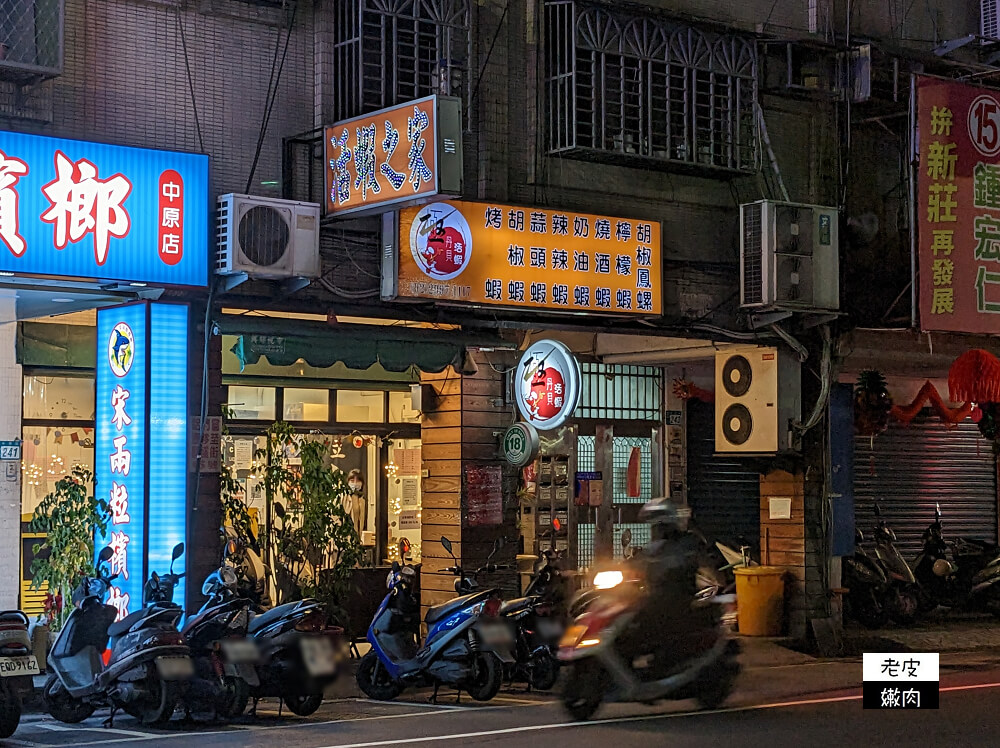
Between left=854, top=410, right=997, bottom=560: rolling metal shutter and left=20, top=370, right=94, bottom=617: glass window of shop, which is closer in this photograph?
left=20, top=370, right=94, bottom=617: glass window of shop

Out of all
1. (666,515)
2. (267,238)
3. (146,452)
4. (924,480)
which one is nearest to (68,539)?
(146,452)

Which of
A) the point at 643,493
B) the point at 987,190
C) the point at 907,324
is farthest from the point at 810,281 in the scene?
the point at 643,493

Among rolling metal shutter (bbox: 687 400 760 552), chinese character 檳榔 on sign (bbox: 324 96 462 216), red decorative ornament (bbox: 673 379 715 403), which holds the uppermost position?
chinese character 檳榔 on sign (bbox: 324 96 462 216)

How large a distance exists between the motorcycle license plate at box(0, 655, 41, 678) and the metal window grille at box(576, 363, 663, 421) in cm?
925

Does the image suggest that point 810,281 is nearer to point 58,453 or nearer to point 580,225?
point 580,225

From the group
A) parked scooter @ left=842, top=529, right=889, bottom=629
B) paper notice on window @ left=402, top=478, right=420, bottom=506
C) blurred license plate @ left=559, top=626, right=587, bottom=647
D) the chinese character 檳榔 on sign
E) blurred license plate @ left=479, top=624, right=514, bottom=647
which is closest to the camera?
blurred license plate @ left=559, top=626, right=587, bottom=647

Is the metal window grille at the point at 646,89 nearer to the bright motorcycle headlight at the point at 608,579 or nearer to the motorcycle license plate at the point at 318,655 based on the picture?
the bright motorcycle headlight at the point at 608,579

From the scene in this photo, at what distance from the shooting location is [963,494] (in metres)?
21.4

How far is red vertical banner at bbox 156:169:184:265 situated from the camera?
41.1ft

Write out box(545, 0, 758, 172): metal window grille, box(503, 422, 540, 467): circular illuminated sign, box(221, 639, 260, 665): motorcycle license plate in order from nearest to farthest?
box(221, 639, 260, 665): motorcycle license plate < box(545, 0, 758, 172): metal window grille < box(503, 422, 540, 467): circular illuminated sign

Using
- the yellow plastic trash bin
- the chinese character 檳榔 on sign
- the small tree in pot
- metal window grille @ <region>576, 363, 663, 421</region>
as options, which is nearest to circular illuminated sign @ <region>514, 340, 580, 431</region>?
the chinese character 檳榔 on sign

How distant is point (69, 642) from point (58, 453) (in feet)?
13.4

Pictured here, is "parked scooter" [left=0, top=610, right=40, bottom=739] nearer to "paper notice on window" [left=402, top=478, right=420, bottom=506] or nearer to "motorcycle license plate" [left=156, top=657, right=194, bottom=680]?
"motorcycle license plate" [left=156, top=657, right=194, bottom=680]

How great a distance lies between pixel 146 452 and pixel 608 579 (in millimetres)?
4320
